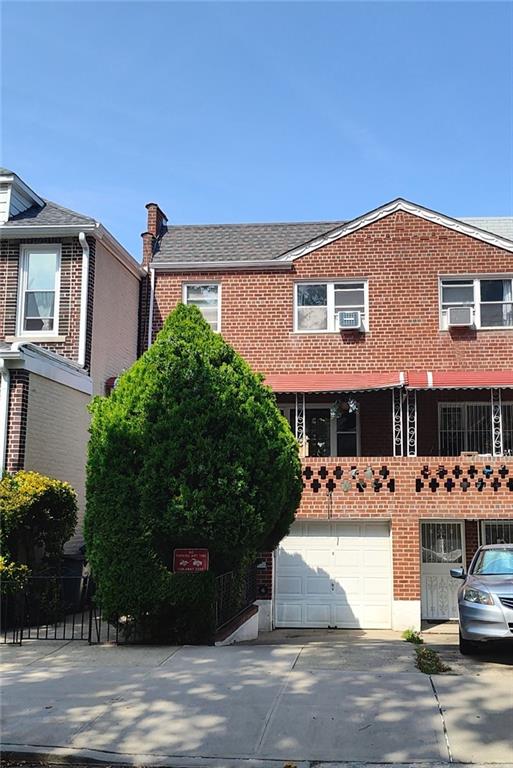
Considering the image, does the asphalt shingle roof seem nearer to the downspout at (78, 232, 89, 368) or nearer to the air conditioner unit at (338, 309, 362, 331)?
the air conditioner unit at (338, 309, 362, 331)

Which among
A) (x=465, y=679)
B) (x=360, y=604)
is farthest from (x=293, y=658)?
(x=360, y=604)

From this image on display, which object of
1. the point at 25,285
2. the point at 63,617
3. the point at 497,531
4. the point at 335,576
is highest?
the point at 25,285

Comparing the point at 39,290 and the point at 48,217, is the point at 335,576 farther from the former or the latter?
the point at 48,217

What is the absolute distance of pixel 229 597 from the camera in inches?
485

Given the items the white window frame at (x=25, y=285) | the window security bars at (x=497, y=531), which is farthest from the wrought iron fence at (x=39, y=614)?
the window security bars at (x=497, y=531)

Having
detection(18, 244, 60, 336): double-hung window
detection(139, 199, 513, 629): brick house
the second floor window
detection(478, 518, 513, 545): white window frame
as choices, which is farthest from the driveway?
the second floor window

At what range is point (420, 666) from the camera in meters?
8.85

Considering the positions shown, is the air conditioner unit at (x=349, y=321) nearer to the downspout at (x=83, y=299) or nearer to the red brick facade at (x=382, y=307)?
the red brick facade at (x=382, y=307)

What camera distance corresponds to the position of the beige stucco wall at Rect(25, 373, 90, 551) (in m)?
13.9

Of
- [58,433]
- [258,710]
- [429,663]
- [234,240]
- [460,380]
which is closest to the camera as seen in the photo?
[258,710]

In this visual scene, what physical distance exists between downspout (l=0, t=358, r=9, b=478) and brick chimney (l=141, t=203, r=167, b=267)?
22.5 feet

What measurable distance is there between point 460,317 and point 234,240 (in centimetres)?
615

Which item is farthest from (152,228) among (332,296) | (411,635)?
(411,635)

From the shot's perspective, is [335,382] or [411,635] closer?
[411,635]
